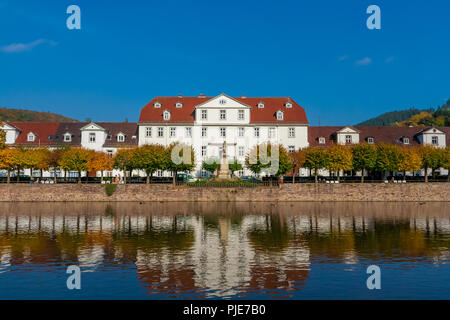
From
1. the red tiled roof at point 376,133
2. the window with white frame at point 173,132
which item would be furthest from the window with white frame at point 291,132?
the window with white frame at point 173,132

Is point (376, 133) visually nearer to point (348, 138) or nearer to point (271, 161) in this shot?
point (348, 138)

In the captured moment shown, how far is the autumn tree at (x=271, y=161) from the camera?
55719mm

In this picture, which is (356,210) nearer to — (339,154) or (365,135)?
(339,154)

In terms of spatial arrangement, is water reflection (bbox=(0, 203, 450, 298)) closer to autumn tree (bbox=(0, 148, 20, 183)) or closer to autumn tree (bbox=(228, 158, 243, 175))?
autumn tree (bbox=(0, 148, 20, 183))

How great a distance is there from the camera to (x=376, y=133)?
78375mm

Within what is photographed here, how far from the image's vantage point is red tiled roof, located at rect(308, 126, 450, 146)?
75.9 m

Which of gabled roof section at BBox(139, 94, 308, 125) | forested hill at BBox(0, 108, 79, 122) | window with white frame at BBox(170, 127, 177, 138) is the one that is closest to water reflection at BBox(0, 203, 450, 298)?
window with white frame at BBox(170, 127, 177, 138)

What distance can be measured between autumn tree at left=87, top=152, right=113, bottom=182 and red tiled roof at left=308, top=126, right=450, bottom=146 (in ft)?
117

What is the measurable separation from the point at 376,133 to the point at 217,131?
30.8 m

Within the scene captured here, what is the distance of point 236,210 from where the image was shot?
4316cm

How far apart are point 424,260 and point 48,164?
53214 millimetres

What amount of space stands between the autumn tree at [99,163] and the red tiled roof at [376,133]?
117 ft

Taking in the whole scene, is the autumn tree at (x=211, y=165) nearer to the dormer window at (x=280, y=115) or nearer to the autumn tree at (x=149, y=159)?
the autumn tree at (x=149, y=159)
